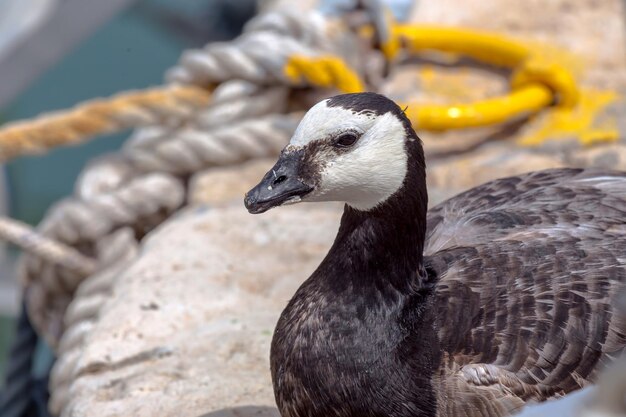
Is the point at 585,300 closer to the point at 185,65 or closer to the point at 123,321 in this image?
the point at 123,321

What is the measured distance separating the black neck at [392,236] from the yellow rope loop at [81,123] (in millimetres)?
1476

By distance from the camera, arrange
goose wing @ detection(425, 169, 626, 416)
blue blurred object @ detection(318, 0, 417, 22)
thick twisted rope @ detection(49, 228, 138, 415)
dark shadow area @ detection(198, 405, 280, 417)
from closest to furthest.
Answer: goose wing @ detection(425, 169, 626, 416) → dark shadow area @ detection(198, 405, 280, 417) → thick twisted rope @ detection(49, 228, 138, 415) → blue blurred object @ detection(318, 0, 417, 22)

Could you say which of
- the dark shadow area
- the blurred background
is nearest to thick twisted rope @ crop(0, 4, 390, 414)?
the dark shadow area

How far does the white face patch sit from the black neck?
0.03m

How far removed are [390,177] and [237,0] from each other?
3.73m

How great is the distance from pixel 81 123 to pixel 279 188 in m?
1.54

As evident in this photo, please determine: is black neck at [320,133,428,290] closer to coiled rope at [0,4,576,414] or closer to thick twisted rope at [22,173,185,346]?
coiled rope at [0,4,576,414]

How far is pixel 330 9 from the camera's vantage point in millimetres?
3326

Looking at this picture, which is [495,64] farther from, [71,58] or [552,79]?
[71,58]

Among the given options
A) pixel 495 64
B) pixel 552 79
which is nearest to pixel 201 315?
pixel 552 79

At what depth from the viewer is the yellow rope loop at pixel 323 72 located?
117 inches

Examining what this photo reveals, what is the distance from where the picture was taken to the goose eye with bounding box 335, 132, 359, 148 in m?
1.57

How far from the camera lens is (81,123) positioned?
9.70 ft

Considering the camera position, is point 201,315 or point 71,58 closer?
point 201,315
